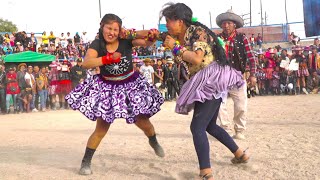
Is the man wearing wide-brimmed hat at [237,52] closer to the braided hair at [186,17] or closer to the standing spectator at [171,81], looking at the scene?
the braided hair at [186,17]

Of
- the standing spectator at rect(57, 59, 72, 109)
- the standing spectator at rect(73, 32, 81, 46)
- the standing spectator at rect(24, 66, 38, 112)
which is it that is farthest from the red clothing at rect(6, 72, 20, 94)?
the standing spectator at rect(73, 32, 81, 46)

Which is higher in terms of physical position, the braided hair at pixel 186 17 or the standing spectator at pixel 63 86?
the braided hair at pixel 186 17

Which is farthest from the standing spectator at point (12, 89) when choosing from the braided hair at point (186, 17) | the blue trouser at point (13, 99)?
the braided hair at point (186, 17)

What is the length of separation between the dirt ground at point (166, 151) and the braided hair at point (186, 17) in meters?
1.15

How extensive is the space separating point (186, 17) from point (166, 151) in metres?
2.03

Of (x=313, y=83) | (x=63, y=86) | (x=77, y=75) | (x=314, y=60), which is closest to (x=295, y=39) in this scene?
(x=314, y=60)

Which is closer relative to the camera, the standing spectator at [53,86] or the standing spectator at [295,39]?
the standing spectator at [53,86]

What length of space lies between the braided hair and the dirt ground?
115 cm

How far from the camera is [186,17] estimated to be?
335cm

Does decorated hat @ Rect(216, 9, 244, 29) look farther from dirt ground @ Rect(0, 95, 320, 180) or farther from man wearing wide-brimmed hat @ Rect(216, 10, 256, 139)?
dirt ground @ Rect(0, 95, 320, 180)

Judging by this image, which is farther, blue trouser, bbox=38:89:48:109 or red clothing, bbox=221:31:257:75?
blue trouser, bbox=38:89:48:109

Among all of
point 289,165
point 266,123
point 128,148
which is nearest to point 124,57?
point 128,148

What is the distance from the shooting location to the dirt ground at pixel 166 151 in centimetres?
374

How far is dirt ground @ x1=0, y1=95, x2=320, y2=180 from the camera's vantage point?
12.3 feet
